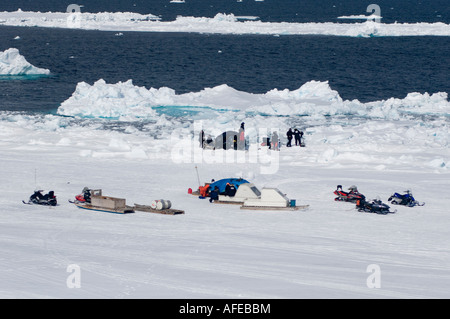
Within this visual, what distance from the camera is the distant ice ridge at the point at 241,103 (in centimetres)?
4200

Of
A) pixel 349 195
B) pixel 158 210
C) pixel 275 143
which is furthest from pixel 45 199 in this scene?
pixel 275 143

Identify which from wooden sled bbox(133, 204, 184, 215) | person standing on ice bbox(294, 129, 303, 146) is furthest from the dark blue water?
wooden sled bbox(133, 204, 184, 215)

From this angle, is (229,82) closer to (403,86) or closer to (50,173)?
(403,86)

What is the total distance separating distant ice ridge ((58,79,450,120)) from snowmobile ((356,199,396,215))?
18943 millimetres

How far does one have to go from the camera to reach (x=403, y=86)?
60938 millimetres

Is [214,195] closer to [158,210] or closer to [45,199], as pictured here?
[158,210]

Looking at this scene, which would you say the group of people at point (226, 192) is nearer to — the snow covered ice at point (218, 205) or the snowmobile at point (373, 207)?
the snow covered ice at point (218, 205)

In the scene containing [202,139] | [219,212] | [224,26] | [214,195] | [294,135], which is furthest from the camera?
[224,26]

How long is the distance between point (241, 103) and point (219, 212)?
2316 centimetres

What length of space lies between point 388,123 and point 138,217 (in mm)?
19563

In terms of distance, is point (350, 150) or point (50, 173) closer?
point (50, 173)

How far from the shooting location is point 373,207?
22.9 metres

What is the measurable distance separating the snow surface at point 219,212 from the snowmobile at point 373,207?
261mm
